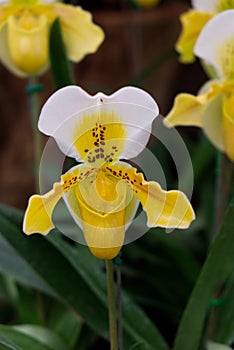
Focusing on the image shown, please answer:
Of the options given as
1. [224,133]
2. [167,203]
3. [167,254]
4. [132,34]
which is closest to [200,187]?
[167,254]

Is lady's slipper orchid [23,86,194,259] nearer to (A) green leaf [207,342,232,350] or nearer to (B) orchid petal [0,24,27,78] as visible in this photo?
(A) green leaf [207,342,232,350]

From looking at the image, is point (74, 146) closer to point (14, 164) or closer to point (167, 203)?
point (167, 203)

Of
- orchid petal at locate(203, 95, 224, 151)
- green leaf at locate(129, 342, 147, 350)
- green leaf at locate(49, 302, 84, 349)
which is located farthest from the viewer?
green leaf at locate(49, 302, 84, 349)

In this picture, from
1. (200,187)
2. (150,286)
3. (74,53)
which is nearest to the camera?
(74,53)

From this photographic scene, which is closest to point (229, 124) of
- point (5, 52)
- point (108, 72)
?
point (5, 52)

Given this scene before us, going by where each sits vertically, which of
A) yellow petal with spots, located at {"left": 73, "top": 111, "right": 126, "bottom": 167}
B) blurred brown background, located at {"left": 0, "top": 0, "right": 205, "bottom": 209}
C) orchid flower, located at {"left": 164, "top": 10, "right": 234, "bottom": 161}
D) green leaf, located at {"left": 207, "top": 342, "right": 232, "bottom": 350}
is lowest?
blurred brown background, located at {"left": 0, "top": 0, "right": 205, "bottom": 209}

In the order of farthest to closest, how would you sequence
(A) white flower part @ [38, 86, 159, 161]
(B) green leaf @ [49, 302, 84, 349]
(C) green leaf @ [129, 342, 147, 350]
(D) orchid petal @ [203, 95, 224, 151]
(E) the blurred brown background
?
(E) the blurred brown background < (B) green leaf @ [49, 302, 84, 349] < (D) orchid petal @ [203, 95, 224, 151] < (C) green leaf @ [129, 342, 147, 350] < (A) white flower part @ [38, 86, 159, 161]

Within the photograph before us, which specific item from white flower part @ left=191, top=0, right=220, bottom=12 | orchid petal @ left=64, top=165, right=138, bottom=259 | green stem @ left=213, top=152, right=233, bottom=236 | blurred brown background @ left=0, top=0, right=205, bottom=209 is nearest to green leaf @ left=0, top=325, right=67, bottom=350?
orchid petal @ left=64, top=165, right=138, bottom=259
